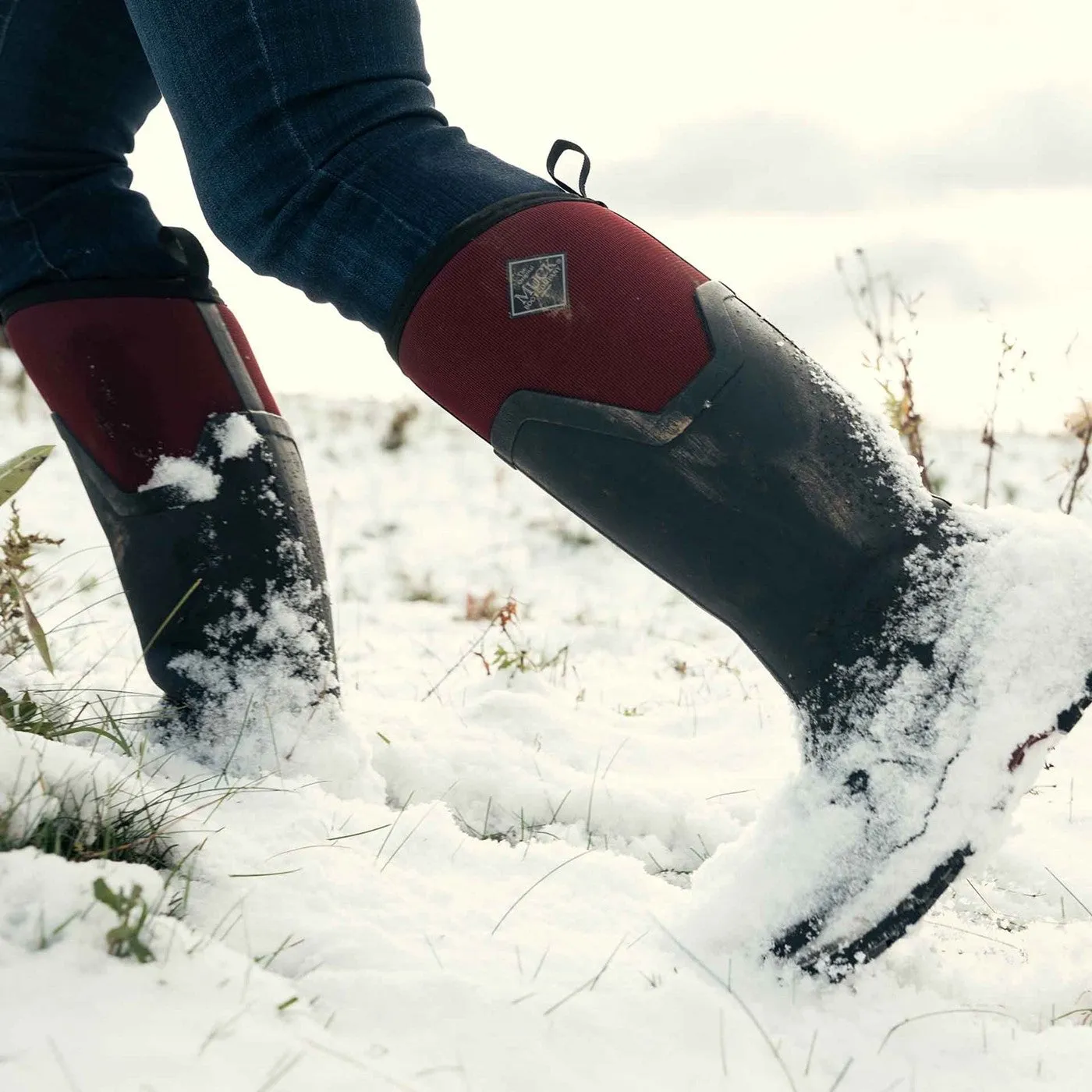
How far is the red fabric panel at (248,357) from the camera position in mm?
1387

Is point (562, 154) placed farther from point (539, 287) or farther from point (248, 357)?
point (248, 357)

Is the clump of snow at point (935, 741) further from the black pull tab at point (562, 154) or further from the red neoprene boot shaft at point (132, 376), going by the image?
the red neoprene boot shaft at point (132, 376)

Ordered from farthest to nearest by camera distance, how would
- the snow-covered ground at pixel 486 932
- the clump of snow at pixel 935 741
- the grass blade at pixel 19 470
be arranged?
the grass blade at pixel 19 470 < the clump of snow at pixel 935 741 < the snow-covered ground at pixel 486 932

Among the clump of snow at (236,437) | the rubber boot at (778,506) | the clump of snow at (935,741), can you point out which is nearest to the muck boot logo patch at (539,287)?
the rubber boot at (778,506)

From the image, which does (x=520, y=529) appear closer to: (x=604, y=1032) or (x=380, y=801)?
(x=380, y=801)

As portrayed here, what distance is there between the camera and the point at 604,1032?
2.58 ft

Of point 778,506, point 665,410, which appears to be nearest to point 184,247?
point 665,410

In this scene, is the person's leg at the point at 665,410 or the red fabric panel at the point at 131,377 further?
the red fabric panel at the point at 131,377

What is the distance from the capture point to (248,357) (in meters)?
1.40

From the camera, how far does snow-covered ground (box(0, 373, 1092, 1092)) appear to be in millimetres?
705

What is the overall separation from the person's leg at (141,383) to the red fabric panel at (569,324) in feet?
1.54

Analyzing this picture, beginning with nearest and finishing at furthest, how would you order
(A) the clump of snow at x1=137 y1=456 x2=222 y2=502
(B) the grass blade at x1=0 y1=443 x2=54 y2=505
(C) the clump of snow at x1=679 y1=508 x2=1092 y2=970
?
(C) the clump of snow at x1=679 y1=508 x2=1092 y2=970 < (B) the grass blade at x1=0 y1=443 x2=54 y2=505 < (A) the clump of snow at x1=137 y1=456 x2=222 y2=502

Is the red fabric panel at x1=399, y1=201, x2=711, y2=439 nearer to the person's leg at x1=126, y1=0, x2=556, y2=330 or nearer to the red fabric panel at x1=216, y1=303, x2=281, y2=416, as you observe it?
the person's leg at x1=126, y1=0, x2=556, y2=330

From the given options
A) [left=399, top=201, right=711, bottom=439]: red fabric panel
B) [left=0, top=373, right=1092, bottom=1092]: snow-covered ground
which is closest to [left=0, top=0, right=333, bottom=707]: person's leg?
[left=0, top=373, right=1092, bottom=1092]: snow-covered ground
